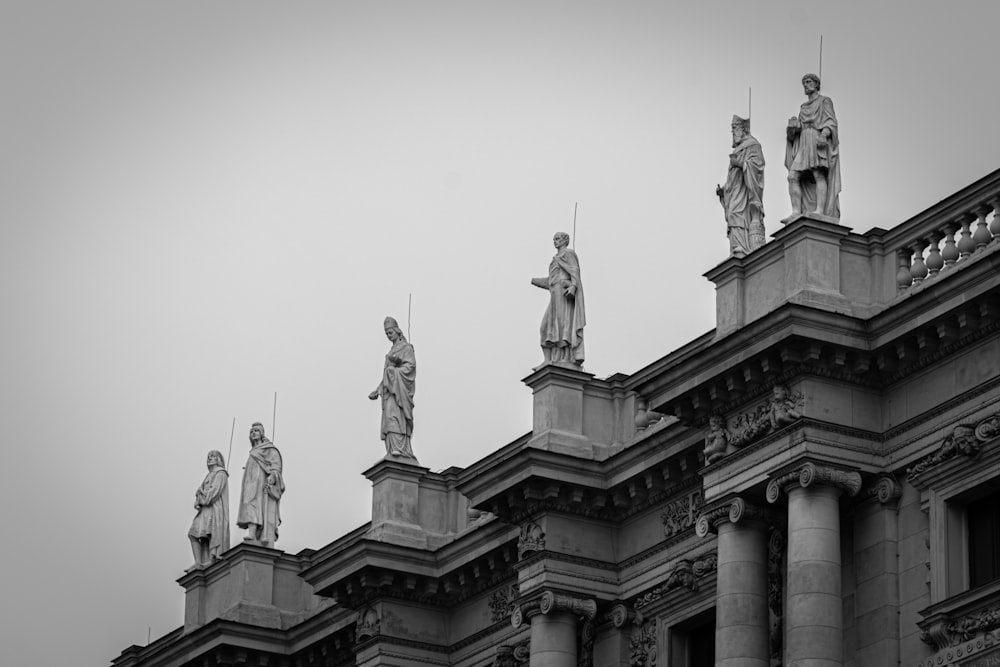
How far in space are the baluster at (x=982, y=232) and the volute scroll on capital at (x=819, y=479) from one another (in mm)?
3384

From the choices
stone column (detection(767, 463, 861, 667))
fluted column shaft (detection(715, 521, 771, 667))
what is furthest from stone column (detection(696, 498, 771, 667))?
stone column (detection(767, 463, 861, 667))

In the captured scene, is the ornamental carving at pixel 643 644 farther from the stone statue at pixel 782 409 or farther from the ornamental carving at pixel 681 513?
the stone statue at pixel 782 409

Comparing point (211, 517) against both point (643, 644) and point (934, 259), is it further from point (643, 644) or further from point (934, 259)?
point (934, 259)

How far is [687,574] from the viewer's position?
3772 cm

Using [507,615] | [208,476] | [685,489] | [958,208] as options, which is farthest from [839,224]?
[208,476]

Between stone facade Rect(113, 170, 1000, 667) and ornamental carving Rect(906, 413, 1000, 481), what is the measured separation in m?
0.04

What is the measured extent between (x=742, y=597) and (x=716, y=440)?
7.63 ft

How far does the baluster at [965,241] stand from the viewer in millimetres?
34025

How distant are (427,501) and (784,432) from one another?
1169 cm

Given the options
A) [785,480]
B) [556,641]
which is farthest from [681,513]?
[785,480]

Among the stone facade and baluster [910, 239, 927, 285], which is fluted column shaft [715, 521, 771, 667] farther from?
baluster [910, 239, 927, 285]

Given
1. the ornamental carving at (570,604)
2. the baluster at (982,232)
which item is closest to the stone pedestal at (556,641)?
the ornamental carving at (570,604)

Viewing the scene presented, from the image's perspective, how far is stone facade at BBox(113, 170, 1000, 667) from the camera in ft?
109

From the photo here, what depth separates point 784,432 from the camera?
34625 mm
